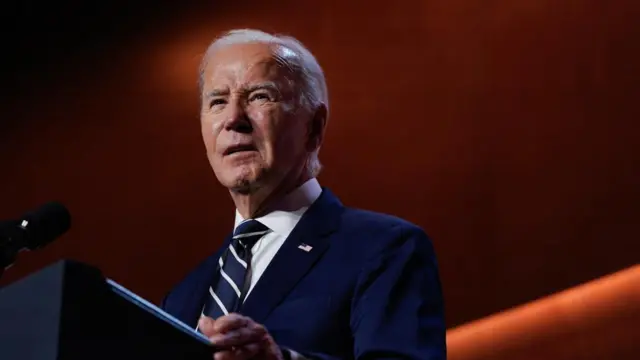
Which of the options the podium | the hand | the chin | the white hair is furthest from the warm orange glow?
the podium

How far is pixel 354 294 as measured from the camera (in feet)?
5.15

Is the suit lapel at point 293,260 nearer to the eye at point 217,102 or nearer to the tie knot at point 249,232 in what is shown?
the tie knot at point 249,232

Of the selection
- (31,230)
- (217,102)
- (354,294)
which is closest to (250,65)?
(217,102)

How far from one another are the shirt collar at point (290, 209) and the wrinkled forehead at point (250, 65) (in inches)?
8.2

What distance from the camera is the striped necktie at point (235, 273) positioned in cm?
168

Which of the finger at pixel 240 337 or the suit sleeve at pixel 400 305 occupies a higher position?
the finger at pixel 240 337

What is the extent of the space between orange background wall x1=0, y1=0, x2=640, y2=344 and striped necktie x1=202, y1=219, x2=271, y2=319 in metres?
1.17

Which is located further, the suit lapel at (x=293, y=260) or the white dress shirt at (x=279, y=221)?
the white dress shirt at (x=279, y=221)

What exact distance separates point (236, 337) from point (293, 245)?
52 centimetres

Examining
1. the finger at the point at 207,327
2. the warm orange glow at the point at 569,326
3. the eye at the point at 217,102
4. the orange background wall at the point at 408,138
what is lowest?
the warm orange glow at the point at 569,326

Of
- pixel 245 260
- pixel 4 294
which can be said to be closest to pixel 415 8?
A: pixel 245 260

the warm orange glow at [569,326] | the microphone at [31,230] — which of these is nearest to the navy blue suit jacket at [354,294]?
the microphone at [31,230]

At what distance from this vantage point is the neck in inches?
71.5

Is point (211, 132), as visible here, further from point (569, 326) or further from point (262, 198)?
point (569, 326)
